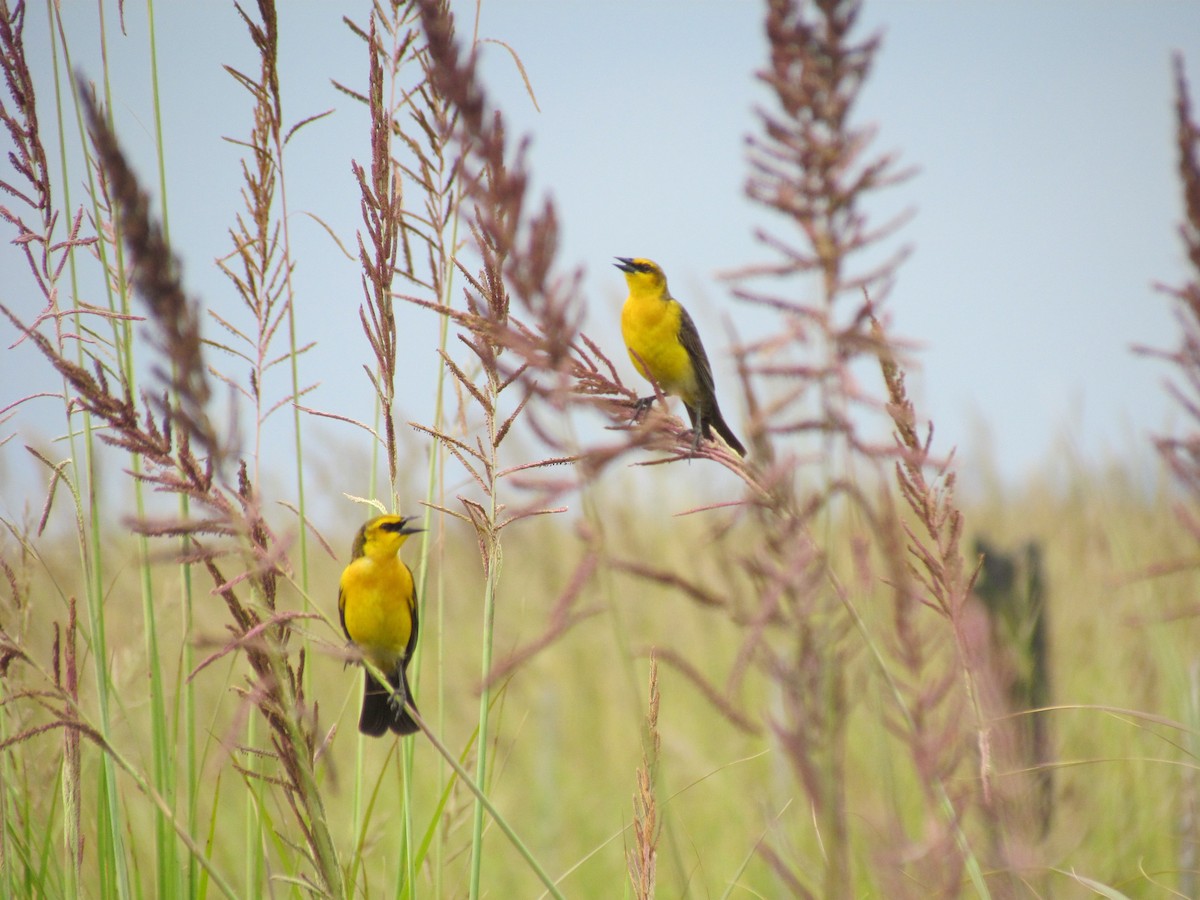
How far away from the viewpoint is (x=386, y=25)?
2.03m

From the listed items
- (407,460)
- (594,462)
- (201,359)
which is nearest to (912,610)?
(594,462)

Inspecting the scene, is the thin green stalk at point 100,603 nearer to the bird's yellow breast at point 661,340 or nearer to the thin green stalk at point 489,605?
the thin green stalk at point 489,605

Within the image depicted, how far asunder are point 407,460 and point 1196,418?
3.30m

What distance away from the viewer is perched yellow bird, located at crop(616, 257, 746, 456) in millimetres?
3928

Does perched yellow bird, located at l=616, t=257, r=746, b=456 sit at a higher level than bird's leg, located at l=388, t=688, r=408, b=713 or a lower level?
higher

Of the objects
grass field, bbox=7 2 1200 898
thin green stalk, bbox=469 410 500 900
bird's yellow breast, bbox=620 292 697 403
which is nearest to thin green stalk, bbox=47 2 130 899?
grass field, bbox=7 2 1200 898

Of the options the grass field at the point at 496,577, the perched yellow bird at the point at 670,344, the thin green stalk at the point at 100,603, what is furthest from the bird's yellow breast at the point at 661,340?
the thin green stalk at the point at 100,603

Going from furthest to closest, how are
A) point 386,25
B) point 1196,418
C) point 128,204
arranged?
1. point 386,25
2. point 1196,418
3. point 128,204

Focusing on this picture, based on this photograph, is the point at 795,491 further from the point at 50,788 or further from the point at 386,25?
the point at 50,788

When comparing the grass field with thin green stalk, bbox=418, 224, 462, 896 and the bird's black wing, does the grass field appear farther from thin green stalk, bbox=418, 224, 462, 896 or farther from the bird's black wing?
the bird's black wing

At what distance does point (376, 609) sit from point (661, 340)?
5.49 ft

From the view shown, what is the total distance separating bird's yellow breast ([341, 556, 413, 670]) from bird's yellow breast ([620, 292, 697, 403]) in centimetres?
144

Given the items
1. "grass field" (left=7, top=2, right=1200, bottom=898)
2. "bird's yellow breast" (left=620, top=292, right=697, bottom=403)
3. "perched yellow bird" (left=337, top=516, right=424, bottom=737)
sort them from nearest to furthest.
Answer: "grass field" (left=7, top=2, right=1200, bottom=898) → "perched yellow bird" (left=337, top=516, right=424, bottom=737) → "bird's yellow breast" (left=620, top=292, right=697, bottom=403)

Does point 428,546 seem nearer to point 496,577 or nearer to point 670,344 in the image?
point 496,577
